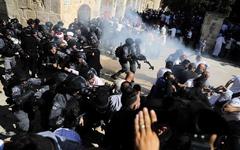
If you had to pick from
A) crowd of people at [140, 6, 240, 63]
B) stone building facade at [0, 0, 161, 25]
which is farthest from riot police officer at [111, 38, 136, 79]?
stone building facade at [0, 0, 161, 25]

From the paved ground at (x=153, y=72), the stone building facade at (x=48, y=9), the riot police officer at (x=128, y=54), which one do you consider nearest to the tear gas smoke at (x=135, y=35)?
the paved ground at (x=153, y=72)

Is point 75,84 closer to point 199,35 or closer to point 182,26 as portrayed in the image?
point 199,35

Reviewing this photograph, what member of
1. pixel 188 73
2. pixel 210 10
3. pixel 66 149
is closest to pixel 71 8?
pixel 210 10

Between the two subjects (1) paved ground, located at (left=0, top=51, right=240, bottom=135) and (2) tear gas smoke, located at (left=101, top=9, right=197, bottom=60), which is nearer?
(1) paved ground, located at (left=0, top=51, right=240, bottom=135)

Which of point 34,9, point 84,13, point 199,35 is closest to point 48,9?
point 34,9

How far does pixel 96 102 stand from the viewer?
5191mm

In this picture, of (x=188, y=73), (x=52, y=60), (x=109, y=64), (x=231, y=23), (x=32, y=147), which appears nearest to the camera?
(x=32, y=147)

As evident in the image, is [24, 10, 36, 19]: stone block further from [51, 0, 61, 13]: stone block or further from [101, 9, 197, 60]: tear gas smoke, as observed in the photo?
[101, 9, 197, 60]: tear gas smoke

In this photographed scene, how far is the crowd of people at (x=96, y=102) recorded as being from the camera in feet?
5.03

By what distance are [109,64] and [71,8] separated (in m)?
3.67

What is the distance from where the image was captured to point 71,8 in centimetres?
1309

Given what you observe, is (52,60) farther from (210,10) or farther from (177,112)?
(210,10)

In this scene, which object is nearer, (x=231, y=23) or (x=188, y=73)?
(x=188, y=73)

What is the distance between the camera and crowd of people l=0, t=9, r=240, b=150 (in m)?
1.53
